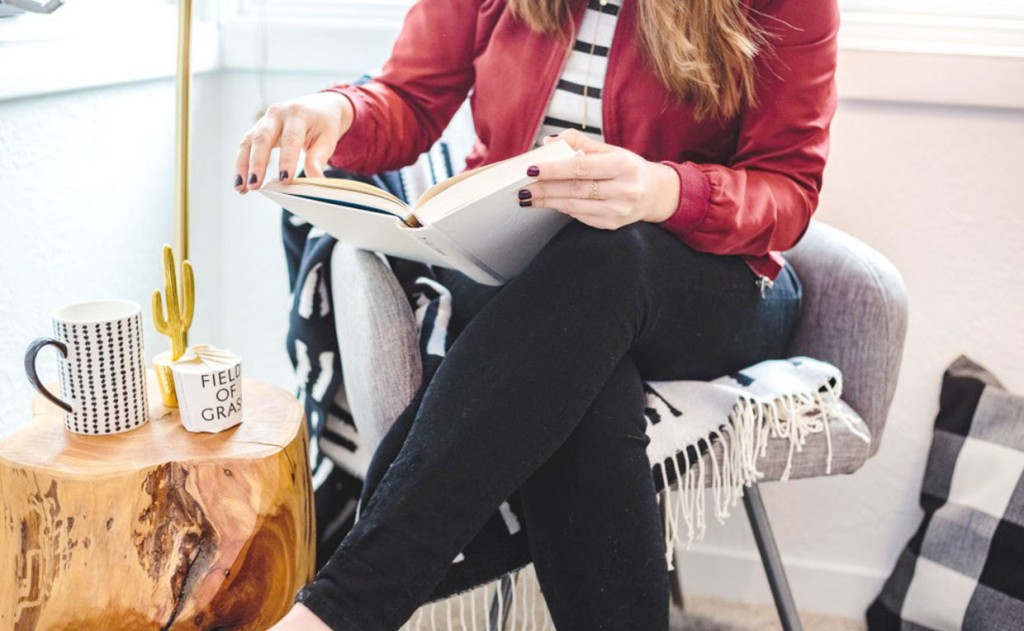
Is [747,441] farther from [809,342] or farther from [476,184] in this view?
[476,184]

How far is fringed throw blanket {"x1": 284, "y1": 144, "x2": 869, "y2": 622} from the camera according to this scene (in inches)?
34.2

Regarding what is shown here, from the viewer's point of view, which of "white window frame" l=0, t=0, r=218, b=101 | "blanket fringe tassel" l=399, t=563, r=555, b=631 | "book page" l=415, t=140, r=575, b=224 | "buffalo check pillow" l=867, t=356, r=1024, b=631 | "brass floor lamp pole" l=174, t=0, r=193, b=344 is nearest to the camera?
"book page" l=415, t=140, r=575, b=224

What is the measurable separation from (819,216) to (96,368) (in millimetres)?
933

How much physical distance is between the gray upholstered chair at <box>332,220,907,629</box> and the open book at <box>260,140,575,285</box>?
0.07 metres

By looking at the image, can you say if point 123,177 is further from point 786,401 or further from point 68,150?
point 786,401

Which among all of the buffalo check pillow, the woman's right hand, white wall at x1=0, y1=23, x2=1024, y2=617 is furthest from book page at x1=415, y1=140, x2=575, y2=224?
the buffalo check pillow

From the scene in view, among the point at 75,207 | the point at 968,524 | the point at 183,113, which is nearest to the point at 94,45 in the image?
the point at 75,207

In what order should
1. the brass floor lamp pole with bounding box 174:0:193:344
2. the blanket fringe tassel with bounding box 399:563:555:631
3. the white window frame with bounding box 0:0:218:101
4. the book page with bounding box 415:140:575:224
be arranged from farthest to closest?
the blanket fringe tassel with bounding box 399:563:555:631, the white window frame with bounding box 0:0:218:101, the brass floor lamp pole with bounding box 174:0:193:344, the book page with bounding box 415:140:575:224

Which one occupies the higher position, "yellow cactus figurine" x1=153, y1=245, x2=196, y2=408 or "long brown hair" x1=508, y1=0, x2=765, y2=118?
"long brown hair" x1=508, y1=0, x2=765, y2=118

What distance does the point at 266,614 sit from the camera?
0.83m

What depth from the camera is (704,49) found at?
0.95 m

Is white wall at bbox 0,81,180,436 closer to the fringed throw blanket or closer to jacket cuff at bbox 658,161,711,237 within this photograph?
the fringed throw blanket

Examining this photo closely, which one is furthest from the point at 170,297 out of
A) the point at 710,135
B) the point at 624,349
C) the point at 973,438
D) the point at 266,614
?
the point at 973,438

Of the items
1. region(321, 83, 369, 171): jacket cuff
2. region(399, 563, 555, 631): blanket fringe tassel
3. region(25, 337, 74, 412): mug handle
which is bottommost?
region(399, 563, 555, 631): blanket fringe tassel
